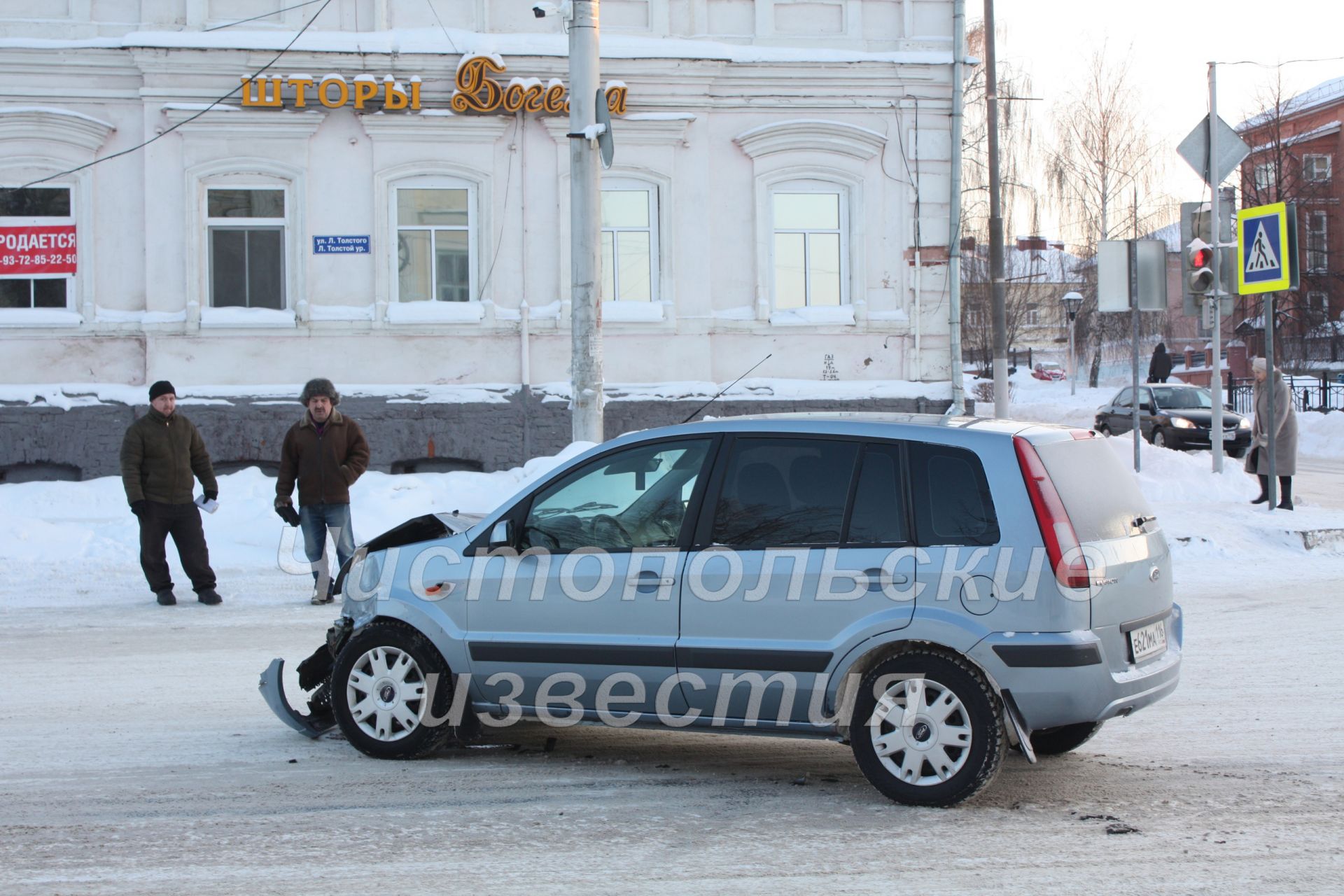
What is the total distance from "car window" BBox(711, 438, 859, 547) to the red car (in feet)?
235

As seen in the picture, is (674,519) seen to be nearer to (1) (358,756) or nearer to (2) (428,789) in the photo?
(2) (428,789)

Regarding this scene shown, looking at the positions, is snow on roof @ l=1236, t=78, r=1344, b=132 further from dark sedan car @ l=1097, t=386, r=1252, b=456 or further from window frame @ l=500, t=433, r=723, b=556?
window frame @ l=500, t=433, r=723, b=556

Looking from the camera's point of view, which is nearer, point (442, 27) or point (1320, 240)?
point (442, 27)

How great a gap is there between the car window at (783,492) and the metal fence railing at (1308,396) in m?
35.5

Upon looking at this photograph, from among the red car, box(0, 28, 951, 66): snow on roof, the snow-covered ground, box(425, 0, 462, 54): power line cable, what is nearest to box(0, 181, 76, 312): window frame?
box(0, 28, 951, 66): snow on roof

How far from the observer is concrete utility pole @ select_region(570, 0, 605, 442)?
1292 cm

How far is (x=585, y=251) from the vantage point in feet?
43.0

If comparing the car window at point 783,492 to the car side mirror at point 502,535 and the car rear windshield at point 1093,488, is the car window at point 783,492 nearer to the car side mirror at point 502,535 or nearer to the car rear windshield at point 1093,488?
the car rear windshield at point 1093,488

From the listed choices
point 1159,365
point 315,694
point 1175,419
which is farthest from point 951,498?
point 1159,365

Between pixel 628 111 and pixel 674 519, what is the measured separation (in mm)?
13721

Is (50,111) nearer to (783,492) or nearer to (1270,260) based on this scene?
(1270,260)

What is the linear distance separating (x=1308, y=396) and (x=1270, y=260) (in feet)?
88.3

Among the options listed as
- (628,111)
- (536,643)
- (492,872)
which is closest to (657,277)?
(628,111)

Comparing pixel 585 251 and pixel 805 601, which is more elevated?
pixel 585 251
